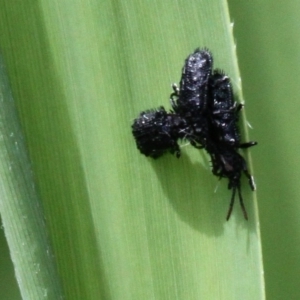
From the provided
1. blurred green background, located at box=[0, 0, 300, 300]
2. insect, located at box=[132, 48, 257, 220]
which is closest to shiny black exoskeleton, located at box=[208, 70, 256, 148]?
insect, located at box=[132, 48, 257, 220]

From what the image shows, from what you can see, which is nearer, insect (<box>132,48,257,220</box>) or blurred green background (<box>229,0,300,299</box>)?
insect (<box>132,48,257,220</box>)

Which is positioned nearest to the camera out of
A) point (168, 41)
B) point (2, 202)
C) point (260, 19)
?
point (2, 202)

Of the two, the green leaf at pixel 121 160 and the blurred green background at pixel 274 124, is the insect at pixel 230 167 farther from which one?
the blurred green background at pixel 274 124

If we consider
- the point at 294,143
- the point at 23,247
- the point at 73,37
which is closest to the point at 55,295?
the point at 23,247

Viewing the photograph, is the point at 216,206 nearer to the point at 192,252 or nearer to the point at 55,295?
the point at 192,252

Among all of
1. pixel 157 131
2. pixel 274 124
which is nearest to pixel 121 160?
pixel 157 131

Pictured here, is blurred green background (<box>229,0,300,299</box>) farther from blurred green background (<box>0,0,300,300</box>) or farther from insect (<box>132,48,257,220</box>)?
insect (<box>132,48,257,220</box>)
